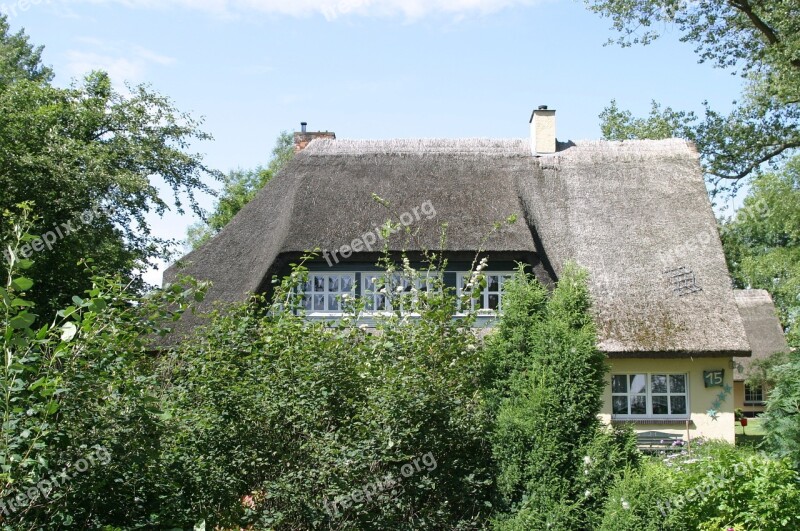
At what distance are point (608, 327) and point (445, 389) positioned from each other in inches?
392

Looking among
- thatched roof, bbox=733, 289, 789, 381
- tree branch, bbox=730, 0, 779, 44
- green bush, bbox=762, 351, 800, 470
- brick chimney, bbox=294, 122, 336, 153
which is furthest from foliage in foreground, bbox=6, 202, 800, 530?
thatched roof, bbox=733, 289, 789, 381

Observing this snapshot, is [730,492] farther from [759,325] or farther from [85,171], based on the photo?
[759,325]

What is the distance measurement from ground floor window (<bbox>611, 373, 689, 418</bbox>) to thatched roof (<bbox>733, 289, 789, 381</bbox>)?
51.5 ft

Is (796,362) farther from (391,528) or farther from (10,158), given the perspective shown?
(10,158)

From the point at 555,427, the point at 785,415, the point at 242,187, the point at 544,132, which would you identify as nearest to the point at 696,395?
the point at 544,132

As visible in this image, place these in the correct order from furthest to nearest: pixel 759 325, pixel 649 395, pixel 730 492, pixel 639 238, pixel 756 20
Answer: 1. pixel 759 325
2. pixel 639 238
3. pixel 756 20
4. pixel 649 395
5. pixel 730 492

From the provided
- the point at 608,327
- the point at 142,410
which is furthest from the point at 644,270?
the point at 142,410

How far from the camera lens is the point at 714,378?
1531cm

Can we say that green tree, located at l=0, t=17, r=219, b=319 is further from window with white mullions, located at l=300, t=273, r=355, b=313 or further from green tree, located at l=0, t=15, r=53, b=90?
green tree, located at l=0, t=15, r=53, b=90

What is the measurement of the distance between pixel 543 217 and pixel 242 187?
20.8 metres

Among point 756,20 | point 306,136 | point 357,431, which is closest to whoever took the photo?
point 357,431

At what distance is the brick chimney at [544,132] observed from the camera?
1945 cm

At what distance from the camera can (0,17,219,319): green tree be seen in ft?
37.4

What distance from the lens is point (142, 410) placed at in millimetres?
4496
